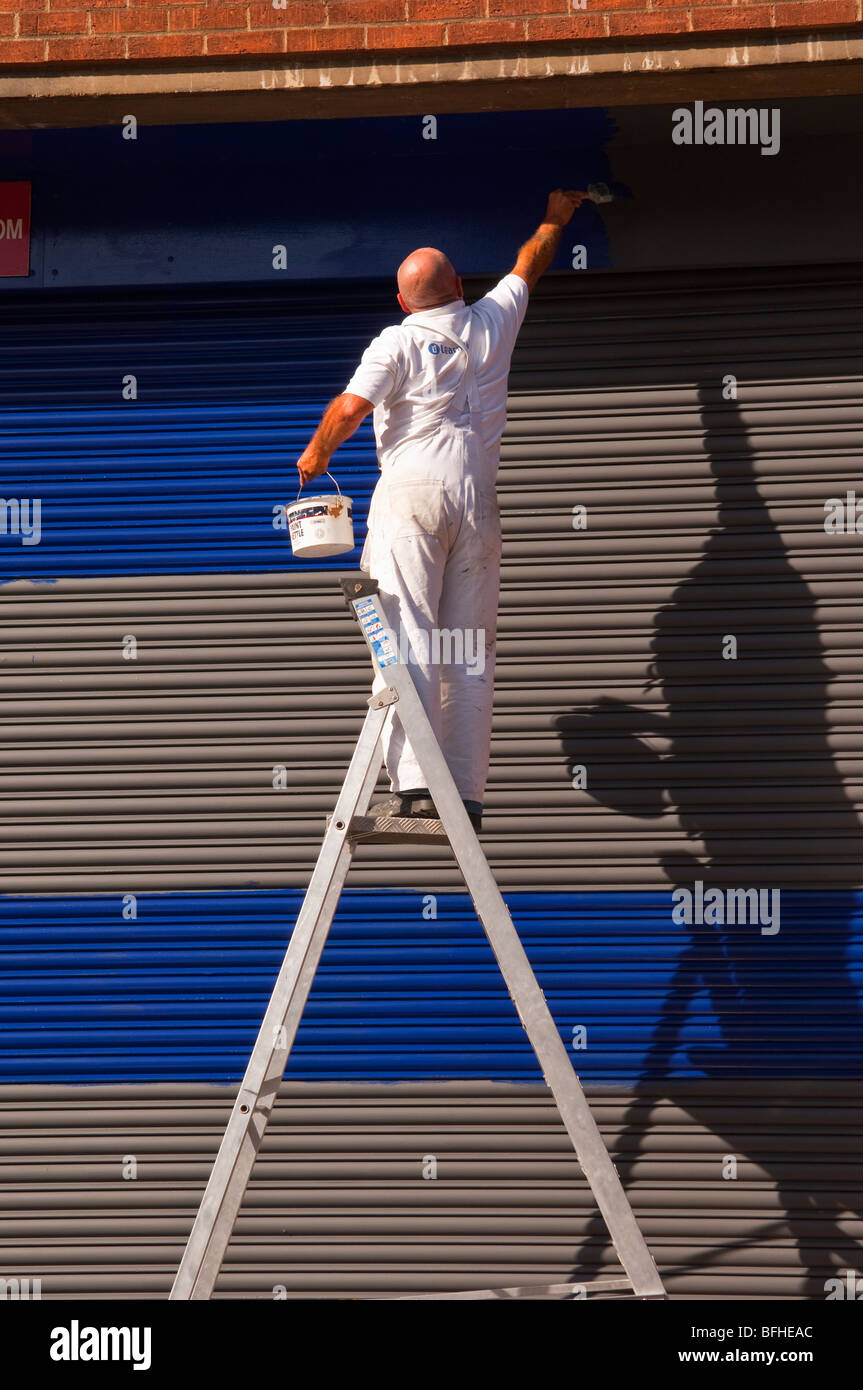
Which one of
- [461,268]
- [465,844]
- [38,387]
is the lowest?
[465,844]

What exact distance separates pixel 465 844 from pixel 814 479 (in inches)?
109

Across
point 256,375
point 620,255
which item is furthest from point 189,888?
point 620,255

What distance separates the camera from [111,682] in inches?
234

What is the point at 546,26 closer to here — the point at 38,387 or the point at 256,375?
the point at 256,375

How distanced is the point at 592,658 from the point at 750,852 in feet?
3.29

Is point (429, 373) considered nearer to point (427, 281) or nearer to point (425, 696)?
point (427, 281)

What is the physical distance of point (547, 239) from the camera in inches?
199

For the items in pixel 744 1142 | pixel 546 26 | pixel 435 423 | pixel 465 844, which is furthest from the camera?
pixel 744 1142

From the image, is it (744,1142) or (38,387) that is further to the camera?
(38,387)

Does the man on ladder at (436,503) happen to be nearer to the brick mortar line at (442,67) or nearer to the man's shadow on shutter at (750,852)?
the brick mortar line at (442,67)

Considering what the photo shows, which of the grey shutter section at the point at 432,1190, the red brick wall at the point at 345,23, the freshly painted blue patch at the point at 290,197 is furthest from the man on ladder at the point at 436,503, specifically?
the grey shutter section at the point at 432,1190

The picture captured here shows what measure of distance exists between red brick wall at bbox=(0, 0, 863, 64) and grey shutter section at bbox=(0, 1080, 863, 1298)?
3969 mm

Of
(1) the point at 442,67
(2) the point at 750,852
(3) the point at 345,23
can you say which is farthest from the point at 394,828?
(3) the point at 345,23

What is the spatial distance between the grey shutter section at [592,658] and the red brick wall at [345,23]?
101 centimetres
